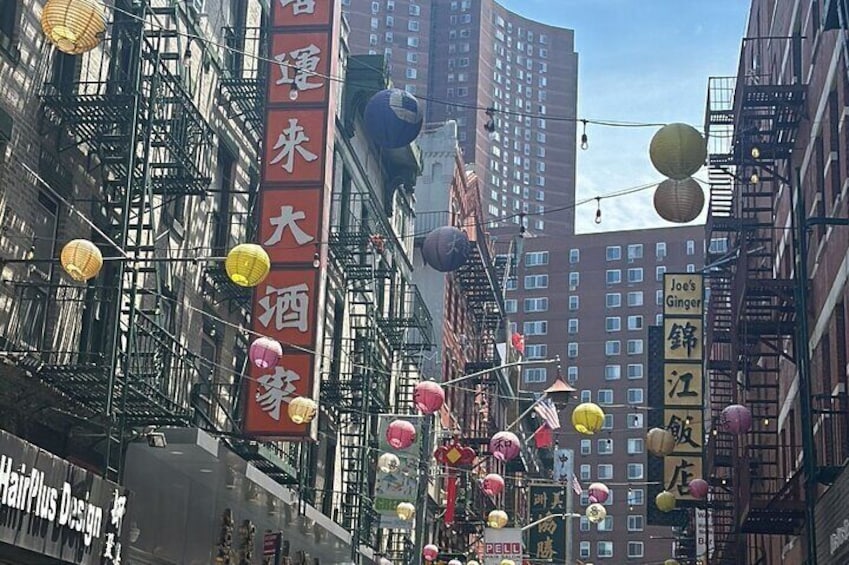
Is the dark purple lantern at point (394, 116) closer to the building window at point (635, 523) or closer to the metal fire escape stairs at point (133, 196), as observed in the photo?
the metal fire escape stairs at point (133, 196)

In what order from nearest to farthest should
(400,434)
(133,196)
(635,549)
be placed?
1. (133,196)
2. (400,434)
3. (635,549)

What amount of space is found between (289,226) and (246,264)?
7112mm

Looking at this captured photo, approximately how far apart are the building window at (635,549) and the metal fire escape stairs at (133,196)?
365 ft

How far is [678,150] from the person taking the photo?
67.7 ft

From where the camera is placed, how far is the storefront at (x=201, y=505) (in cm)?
2303

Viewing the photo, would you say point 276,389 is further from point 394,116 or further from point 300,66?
point 394,116

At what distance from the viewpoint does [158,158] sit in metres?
24.8

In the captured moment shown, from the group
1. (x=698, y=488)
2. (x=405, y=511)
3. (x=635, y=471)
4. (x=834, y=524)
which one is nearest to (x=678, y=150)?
(x=834, y=524)

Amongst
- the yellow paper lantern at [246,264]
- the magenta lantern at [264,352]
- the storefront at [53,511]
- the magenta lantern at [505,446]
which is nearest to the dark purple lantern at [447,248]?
the magenta lantern at [505,446]

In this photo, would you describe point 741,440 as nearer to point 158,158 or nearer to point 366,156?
point 366,156

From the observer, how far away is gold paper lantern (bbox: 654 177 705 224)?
21.6 meters

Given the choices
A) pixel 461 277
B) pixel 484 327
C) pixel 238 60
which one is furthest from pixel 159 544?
pixel 484 327

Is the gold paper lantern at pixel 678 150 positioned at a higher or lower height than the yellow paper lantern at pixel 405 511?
higher

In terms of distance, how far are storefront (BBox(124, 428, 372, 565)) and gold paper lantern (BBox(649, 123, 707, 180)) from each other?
27.6 feet
